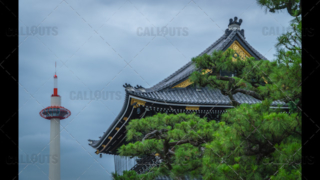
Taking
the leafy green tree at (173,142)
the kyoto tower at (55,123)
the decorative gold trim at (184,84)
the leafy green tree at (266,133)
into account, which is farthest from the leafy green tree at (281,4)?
the kyoto tower at (55,123)

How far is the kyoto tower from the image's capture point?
82.8 feet

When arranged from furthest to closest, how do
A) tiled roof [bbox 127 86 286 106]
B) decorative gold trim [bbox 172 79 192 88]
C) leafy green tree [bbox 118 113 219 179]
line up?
1. decorative gold trim [bbox 172 79 192 88]
2. tiled roof [bbox 127 86 286 106]
3. leafy green tree [bbox 118 113 219 179]

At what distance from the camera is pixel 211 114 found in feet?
34.0

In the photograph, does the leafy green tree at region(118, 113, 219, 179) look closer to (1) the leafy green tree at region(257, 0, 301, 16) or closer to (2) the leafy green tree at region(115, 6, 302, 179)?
(2) the leafy green tree at region(115, 6, 302, 179)

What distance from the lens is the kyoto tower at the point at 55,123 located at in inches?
993

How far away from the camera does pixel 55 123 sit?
26078mm

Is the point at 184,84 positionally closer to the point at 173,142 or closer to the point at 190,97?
the point at 190,97

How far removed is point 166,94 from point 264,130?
6.40 meters

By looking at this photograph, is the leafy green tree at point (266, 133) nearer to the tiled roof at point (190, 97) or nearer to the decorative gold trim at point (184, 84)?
the tiled roof at point (190, 97)

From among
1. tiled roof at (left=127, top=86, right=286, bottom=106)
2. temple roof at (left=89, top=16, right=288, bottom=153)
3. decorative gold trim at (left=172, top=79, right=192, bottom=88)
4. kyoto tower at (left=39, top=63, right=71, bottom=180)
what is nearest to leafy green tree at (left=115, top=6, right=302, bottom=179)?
temple roof at (left=89, top=16, right=288, bottom=153)

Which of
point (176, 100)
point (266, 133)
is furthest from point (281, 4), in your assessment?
point (176, 100)


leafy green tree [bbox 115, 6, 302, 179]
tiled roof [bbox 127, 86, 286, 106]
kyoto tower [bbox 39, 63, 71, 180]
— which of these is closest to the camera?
leafy green tree [bbox 115, 6, 302, 179]
